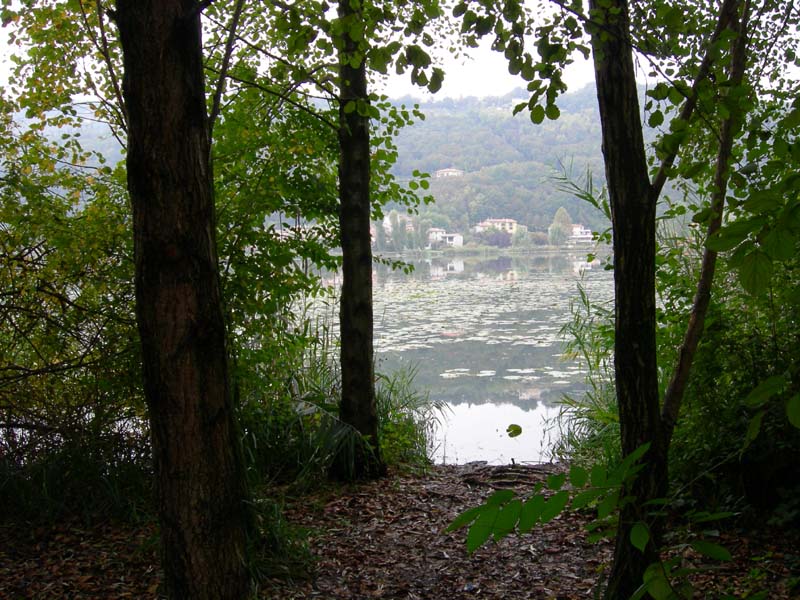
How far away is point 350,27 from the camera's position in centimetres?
238

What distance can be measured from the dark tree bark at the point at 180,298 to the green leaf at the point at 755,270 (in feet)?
5.43

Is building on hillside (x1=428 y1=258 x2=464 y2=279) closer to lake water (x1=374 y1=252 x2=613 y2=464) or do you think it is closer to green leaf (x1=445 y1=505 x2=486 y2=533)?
lake water (x1=374 y1=252 x2=613 y2=464)

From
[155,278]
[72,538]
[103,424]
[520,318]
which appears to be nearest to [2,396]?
[103,424]

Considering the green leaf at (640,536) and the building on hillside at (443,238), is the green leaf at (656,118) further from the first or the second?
the building on hillside at (443,238)

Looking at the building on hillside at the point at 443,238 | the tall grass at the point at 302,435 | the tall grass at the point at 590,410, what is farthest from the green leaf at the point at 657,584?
the building on hillside at the point at 443,238

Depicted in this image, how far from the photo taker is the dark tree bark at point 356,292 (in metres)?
5.00

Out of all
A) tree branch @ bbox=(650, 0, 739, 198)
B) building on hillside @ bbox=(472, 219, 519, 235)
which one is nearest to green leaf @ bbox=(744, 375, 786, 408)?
tree branch @ bbox=(650, 0, 739, 198)

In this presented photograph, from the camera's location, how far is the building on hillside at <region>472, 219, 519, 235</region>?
23641 millimetres

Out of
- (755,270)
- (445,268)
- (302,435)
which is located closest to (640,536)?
(755,270)

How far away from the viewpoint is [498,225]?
80.3ft

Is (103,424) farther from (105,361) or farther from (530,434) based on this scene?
(530,434)

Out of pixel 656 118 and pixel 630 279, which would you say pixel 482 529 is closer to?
pixel 656 118

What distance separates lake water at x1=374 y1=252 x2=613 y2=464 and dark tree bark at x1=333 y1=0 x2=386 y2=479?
2046 mm

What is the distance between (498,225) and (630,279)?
22367mm
